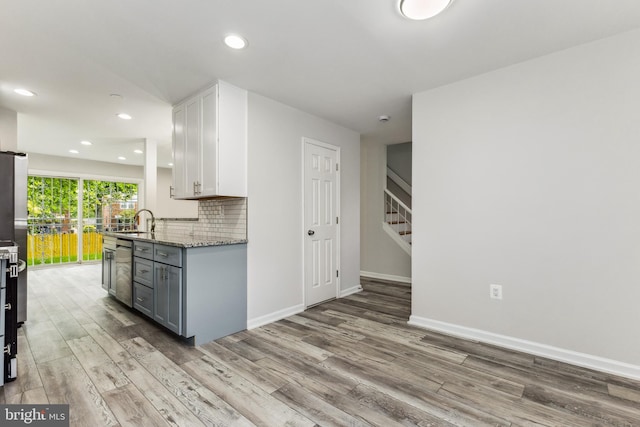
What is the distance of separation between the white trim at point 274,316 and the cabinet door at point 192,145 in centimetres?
145

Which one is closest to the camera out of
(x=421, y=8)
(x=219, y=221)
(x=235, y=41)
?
(x=421, y=8)

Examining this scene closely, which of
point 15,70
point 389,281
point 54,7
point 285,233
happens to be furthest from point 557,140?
point 15,70

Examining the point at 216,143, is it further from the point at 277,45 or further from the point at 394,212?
the point at 394,212

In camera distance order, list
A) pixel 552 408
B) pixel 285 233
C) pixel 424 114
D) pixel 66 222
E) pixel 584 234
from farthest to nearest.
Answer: pixel 66 222 < pixel 285 233 < pixel 424 114 < pixel 584 234 < pixel 552 408

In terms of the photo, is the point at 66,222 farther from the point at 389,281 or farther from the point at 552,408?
the point at 552,408

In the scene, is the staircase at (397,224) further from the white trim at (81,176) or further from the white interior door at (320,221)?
the white trim at (81,176)

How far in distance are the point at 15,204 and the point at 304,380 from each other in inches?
132

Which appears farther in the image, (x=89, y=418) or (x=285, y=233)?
(x=285, y=233)

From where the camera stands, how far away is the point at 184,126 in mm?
3268

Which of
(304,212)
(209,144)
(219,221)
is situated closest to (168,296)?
(219,221)

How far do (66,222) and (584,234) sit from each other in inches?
344

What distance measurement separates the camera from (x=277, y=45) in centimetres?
225

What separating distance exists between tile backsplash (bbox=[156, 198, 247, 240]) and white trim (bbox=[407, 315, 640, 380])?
206 cm

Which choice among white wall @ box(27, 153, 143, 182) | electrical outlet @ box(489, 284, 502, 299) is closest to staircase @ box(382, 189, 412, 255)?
electrical outlet @ box(489, 284, 502, 299)
